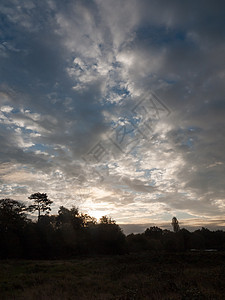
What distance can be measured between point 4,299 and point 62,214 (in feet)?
181

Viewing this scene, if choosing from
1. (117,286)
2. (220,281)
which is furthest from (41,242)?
(220,281)

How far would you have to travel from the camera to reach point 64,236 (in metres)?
51.3

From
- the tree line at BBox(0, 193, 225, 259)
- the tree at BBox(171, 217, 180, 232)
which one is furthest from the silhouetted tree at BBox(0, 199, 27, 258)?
the tree at BBox(171, 217, 180, 232)

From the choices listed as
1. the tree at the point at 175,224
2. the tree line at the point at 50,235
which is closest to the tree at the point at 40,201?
the tree line at the point at 50,235

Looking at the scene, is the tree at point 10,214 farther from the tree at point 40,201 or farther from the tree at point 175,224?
the tree at point 175,224

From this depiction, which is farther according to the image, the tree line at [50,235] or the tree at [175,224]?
the tree at [175,224]

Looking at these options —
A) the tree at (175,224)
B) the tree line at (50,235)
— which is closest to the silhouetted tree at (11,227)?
the tree line at (50,235)

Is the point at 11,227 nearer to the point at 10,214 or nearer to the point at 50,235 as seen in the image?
the point at 10,214

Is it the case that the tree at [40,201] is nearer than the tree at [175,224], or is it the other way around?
the tree at [40,201]

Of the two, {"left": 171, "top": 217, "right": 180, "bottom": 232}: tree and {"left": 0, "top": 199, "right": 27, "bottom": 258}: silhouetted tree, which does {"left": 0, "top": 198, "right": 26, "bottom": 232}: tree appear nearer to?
{"left": 0, "top": 199, "right": 27, "bottom": 258}: silhouetted tree

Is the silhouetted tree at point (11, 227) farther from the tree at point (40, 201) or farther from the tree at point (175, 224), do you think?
the tree at point (175, 224)

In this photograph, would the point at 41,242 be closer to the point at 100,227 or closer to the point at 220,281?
the point at 100,227

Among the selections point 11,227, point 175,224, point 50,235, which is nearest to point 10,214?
point 11,227

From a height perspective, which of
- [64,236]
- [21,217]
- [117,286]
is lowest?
[117,286]
